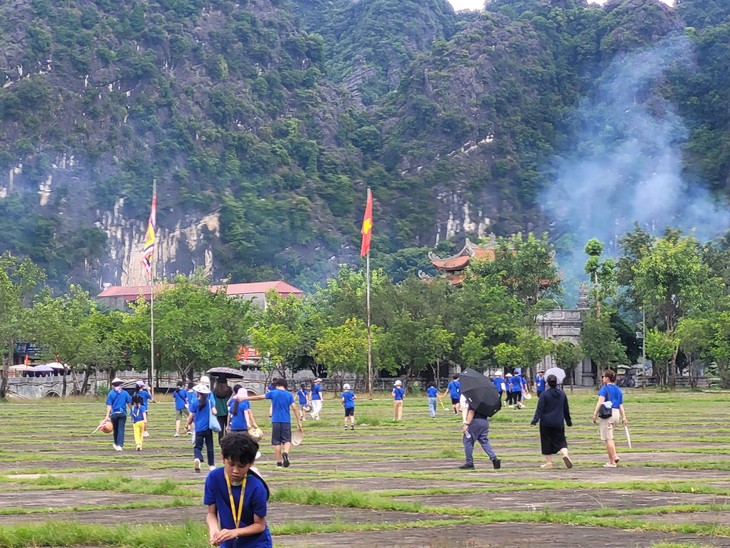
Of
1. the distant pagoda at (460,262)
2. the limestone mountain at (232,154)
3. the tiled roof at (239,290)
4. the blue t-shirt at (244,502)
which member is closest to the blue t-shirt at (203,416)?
the blue t-shirt at (244,502)

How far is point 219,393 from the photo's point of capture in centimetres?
2148

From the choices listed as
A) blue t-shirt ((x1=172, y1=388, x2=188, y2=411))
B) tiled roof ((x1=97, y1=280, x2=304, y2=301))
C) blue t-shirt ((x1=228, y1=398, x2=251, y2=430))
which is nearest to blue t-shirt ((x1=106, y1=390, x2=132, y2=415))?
blue t-shirt ((x1=228, y1=398, x2=251, y2=430))

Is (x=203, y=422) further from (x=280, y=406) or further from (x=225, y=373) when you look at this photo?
(x=280, y=406)

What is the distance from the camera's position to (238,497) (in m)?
8.44

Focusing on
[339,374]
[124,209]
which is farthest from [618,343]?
[124,209]

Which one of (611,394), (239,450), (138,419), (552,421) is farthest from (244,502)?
(138,419)

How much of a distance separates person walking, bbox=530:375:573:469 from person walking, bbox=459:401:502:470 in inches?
32.6

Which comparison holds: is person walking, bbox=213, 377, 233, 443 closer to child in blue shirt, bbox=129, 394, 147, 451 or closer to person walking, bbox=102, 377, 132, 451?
person walking, bbox=102, 377, 132, 451

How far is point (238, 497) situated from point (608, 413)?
1419 cm

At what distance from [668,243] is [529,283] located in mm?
10477

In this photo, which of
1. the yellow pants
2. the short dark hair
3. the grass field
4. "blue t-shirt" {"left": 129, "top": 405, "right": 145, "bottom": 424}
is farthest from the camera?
"blue t-shirt" {"left": 129, "top": 405, "right": 145, "bottom": 424}

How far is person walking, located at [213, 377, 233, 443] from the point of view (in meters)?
21.5

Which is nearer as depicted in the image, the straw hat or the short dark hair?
the short dark hair

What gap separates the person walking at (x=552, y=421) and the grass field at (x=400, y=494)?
301 mm
